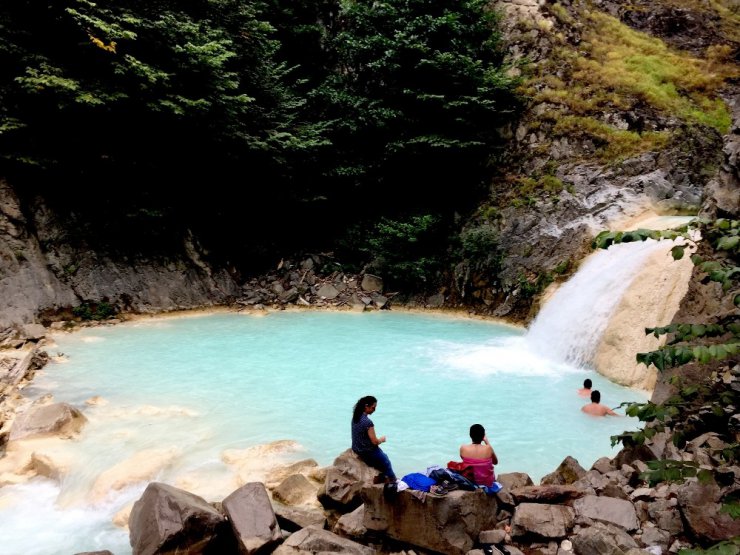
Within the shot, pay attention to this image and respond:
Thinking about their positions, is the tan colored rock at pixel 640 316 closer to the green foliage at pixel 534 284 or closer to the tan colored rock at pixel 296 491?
the green foliage at pixel 534 284

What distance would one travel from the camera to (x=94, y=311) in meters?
14.9

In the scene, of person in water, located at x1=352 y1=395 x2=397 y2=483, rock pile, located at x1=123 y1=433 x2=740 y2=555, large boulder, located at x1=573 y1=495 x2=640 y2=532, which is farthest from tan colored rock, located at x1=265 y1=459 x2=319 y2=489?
large boulder, located at x1=573 y1=495 x2=640 y2=532

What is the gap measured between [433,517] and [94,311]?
14.0 m

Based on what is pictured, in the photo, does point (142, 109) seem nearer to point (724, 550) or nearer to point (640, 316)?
point (640, 316)

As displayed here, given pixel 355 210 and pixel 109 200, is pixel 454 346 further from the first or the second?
pixel 109 200

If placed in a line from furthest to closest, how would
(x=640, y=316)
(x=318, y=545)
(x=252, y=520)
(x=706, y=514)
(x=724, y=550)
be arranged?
1. (x=640, y=316)
2. (x=252, y=520)
3. (x=318, y=545)
4. (x=706, y=514)
5. (x=724, y=550)

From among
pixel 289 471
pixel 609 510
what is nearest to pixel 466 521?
pixel 609 510

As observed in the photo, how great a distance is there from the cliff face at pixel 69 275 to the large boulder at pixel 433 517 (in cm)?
1253

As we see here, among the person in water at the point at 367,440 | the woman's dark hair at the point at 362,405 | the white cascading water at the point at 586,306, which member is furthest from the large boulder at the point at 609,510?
the white cascading water at the point at 586,306

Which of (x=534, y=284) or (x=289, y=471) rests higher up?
(x=534, y=284)

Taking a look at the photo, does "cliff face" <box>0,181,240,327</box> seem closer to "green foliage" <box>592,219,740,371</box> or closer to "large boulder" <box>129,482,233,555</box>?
"large boulder" <box>129,482,233,555</box>

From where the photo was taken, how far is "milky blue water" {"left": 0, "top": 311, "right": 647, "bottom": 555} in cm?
607

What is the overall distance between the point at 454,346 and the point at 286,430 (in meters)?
6.19

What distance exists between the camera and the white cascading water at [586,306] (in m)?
11.4
